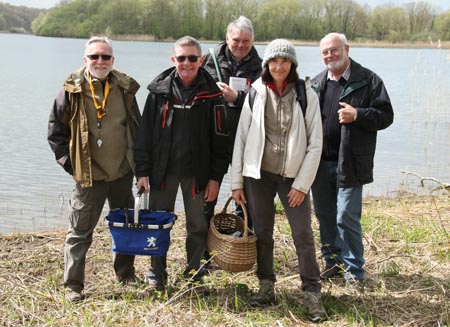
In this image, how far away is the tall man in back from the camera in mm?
4453

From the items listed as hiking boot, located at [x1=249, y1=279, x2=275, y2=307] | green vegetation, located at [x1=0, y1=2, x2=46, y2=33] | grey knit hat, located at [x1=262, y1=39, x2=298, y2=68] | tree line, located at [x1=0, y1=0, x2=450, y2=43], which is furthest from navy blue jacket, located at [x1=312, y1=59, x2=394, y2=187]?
green vegetation, located at [x1=0, y1=2, x2=46, y2=33]

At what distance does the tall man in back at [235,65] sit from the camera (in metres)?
4.45

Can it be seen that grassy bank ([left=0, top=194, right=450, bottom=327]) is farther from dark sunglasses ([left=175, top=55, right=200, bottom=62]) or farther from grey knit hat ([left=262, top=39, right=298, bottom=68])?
grey knit hat ([left=262, top=39, right=298, bottom=68])

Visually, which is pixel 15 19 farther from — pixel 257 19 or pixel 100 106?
pixel 100 106

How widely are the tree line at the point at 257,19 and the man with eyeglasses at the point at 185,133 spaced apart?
57.9 meters

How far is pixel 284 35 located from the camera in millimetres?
63531

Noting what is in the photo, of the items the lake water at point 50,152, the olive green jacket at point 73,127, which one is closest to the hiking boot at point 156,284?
the olive green jacket at point 73,127

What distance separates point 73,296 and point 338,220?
81.2 inches

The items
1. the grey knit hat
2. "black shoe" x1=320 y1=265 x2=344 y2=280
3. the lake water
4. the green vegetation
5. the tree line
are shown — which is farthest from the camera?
the green vegetation

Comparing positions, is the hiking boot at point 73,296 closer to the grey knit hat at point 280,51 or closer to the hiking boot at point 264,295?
the hiking boot at point 264,295

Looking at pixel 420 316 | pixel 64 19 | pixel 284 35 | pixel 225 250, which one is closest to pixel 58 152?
pixel 225 250

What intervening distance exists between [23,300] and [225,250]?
4.94 ft

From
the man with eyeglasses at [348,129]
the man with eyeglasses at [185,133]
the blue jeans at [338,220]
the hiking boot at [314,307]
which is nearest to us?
the hiking boot at [314,307]

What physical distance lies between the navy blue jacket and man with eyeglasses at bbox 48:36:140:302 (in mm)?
1565
